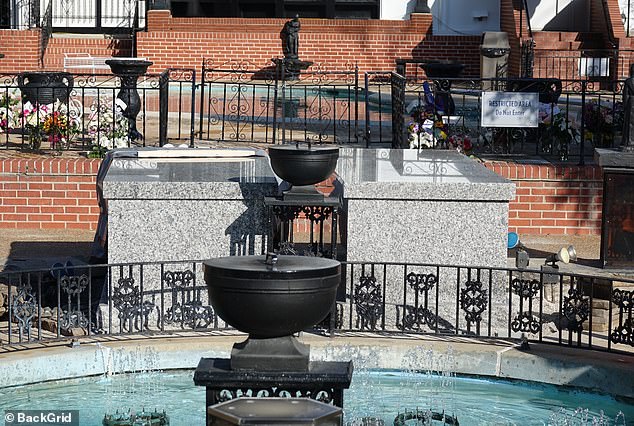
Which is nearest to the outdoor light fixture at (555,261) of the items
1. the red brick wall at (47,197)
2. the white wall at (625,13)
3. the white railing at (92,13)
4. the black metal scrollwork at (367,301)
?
the black metal scrollwork at (367,301)

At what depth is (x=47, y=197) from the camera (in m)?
12.8

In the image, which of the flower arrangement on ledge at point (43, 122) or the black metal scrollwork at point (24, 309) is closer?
the black metal scrollwork at point (24, 309)

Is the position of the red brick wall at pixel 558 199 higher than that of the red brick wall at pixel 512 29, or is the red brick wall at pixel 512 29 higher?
the red brick wall at pixel 512 29

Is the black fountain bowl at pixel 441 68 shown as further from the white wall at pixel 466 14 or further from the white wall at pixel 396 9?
the white wall at pixel 396 9

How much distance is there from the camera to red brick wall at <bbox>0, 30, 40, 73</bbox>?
26.0 m

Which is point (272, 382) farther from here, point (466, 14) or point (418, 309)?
point (466, 14)

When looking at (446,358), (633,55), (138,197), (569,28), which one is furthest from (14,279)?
(569,28)

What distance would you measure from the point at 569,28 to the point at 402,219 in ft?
59.2

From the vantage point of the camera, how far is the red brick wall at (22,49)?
26.0 metres

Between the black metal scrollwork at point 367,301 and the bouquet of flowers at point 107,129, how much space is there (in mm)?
5112

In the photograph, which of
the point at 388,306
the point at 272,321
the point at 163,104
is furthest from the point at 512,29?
the point at 272,321

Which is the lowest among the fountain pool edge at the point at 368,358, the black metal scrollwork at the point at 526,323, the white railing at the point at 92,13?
the fountain pool edge at the point at 368,358

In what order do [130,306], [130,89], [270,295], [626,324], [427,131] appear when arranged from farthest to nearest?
[130,89] < [427,131] < [130,306] < [626,324] < [270,295]

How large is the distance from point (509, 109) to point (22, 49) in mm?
14870
